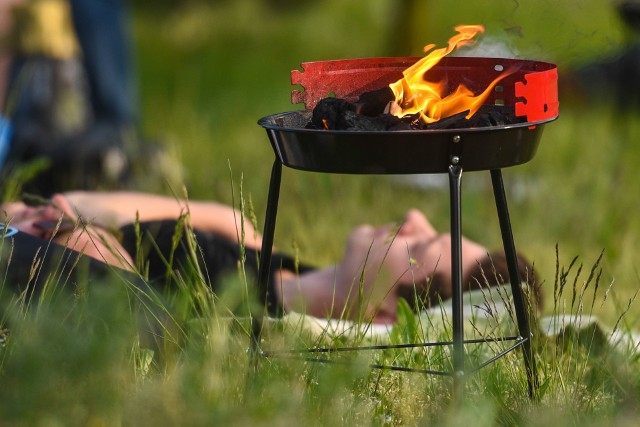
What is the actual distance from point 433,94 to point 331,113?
1.12ft

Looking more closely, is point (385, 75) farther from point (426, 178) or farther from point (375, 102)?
point (426, 178)

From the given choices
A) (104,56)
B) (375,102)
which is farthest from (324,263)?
(104,56)

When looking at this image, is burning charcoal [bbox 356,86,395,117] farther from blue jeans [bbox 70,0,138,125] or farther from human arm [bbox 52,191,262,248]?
blue jeans [bbox 70,0,138,125]

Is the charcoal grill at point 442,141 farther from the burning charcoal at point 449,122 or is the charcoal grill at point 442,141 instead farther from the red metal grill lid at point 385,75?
the burning charcoal at point 449,122

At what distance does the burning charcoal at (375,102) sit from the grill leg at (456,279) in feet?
1.33

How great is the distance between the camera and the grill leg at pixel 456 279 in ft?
7.10

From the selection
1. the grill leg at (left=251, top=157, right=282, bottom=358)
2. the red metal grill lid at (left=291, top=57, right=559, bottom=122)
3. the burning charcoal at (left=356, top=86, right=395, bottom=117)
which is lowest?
the grill leg at (left=251, top=157, right=282, bottom=358)

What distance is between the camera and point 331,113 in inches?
96.0

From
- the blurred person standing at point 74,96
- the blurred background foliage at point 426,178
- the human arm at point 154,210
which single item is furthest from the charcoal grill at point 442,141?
the blurred person standing at point 74,96

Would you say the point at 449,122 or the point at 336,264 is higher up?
the point at 449,122

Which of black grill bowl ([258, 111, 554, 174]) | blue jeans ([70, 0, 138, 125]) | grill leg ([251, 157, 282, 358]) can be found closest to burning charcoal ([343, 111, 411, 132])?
black grill bowl ([258, 111, 554, 174])

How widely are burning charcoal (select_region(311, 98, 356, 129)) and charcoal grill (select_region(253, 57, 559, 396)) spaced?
0.07 m

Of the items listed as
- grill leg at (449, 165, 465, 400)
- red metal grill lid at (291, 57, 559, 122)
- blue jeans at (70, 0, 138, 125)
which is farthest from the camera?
blue jeans at (70, 0, 138, 125)

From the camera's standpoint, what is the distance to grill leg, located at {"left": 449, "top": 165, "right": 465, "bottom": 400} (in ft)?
7.10
